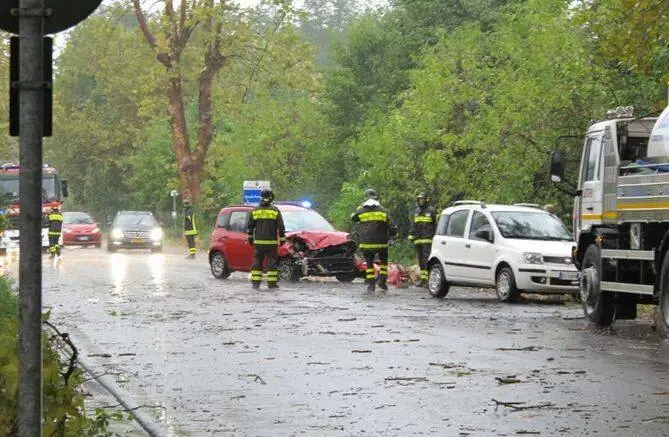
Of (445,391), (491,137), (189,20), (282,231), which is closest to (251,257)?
(282,231)

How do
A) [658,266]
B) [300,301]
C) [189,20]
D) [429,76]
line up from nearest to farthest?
[658,266], [300,301], [429,76], [189,20]

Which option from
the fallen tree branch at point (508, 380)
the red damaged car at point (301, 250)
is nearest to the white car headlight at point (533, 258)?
the red damaged car at point (301, 250)

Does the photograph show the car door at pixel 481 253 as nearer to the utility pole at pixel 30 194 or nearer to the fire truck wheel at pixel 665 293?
the fire truck wheel at pixel 665 293

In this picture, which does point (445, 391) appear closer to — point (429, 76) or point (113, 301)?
point (113, 301)

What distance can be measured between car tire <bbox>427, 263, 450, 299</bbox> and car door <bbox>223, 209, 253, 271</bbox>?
6298 mm

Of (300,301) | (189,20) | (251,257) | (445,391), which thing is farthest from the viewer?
(189,20)

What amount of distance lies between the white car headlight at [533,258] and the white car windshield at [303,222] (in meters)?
8.21

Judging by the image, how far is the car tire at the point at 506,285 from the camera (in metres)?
22.7

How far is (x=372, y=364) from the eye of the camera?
522 inches

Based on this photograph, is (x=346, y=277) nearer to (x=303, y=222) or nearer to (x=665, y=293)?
(x=303, y=222)

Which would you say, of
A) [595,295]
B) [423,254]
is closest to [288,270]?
[423,254]

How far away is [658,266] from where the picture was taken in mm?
16250

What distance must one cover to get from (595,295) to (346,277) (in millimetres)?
11980

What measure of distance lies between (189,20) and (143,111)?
20.8 feet
